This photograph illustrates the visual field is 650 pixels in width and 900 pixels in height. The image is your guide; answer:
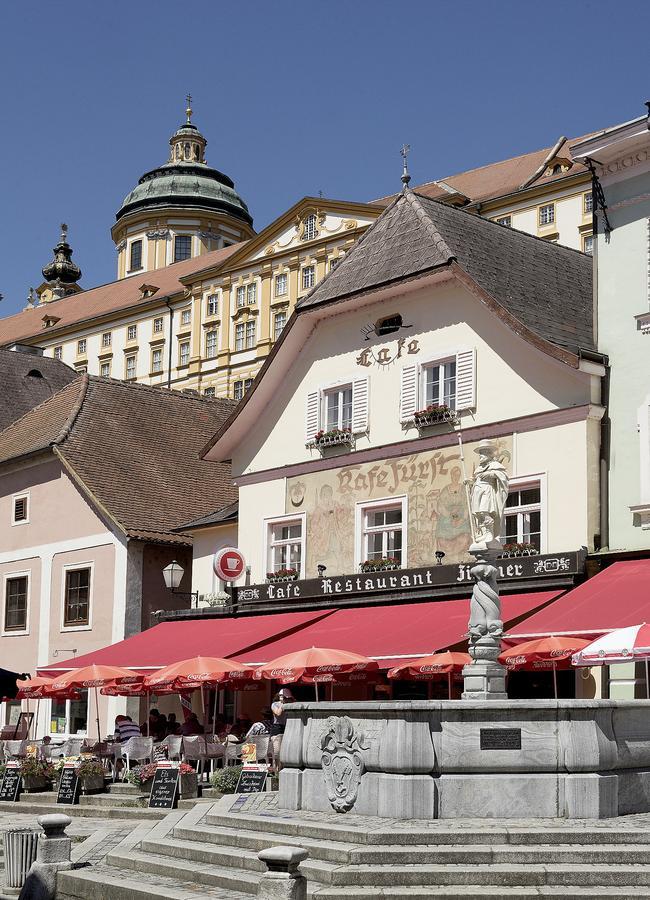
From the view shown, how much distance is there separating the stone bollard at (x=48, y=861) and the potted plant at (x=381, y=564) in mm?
13180

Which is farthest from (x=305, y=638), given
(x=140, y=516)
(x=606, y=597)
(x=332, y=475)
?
(x=140, y=516)

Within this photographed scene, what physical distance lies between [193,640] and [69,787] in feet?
21.8

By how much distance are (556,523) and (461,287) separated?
5527 millimetres

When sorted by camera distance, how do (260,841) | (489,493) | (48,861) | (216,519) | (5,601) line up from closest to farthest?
(260,841)
(48,861)
(489,493)
(216,519)
(5,601)

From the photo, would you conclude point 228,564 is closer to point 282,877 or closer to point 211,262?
point 282,877

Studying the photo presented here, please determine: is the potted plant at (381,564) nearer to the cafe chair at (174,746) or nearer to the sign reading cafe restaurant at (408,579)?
the sign reading cafe restaurant at (408,579)

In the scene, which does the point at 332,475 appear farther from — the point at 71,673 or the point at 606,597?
the point at 606,597

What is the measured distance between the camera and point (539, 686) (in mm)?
25609

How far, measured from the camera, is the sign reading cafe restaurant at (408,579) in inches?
981

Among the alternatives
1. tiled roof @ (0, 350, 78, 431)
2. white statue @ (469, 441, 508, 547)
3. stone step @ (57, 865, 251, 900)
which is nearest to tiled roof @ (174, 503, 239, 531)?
tiled roof @ (0, 350, 78, 431)

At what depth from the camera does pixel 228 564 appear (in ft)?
104

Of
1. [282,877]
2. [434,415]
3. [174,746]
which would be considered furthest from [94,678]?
[282,877]

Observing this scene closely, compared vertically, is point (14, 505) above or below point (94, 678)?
above

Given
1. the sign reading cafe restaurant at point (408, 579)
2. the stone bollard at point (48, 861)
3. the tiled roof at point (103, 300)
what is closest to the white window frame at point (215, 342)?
the tiled roof at point (103, 300)
